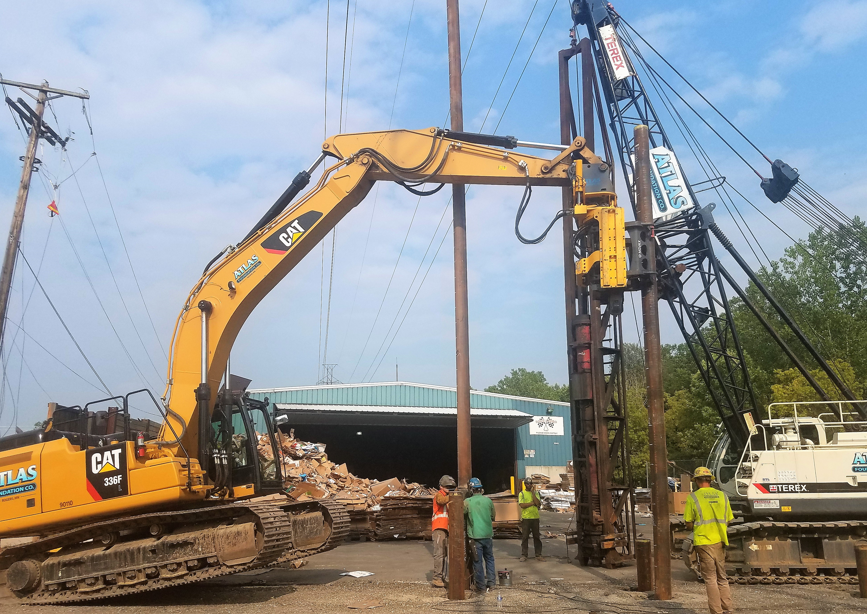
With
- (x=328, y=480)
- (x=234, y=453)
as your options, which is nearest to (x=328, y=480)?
(x=328, y=480)

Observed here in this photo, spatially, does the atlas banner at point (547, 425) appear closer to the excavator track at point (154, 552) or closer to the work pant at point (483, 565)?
the work pant at point (483, 565)

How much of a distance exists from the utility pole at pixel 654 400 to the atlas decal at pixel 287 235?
5.02 m

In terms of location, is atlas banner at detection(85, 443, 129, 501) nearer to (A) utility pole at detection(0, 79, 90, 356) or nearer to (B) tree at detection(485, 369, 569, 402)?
(A) utility pole at detection(0, 79, 90, 356)

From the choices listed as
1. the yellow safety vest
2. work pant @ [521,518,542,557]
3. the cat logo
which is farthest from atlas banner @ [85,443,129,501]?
work pant @ [521,518,542,557]

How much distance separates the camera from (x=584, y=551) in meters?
13.0

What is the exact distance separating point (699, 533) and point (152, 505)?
7222 mm

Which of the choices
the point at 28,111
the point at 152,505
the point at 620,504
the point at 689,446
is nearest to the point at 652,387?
the point at 620,504

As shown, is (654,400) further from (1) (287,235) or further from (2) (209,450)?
(2) (209,450)

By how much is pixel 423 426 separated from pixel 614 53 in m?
20.3

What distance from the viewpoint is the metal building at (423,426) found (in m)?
32.0

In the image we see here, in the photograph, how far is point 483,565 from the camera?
1036cm

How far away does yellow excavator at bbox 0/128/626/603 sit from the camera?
983 cm

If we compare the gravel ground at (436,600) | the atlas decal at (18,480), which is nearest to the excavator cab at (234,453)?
the gravel ground at (436,600)

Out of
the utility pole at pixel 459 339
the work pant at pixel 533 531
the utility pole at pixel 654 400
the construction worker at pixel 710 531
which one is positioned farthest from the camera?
the work pant at pixel 533 531
